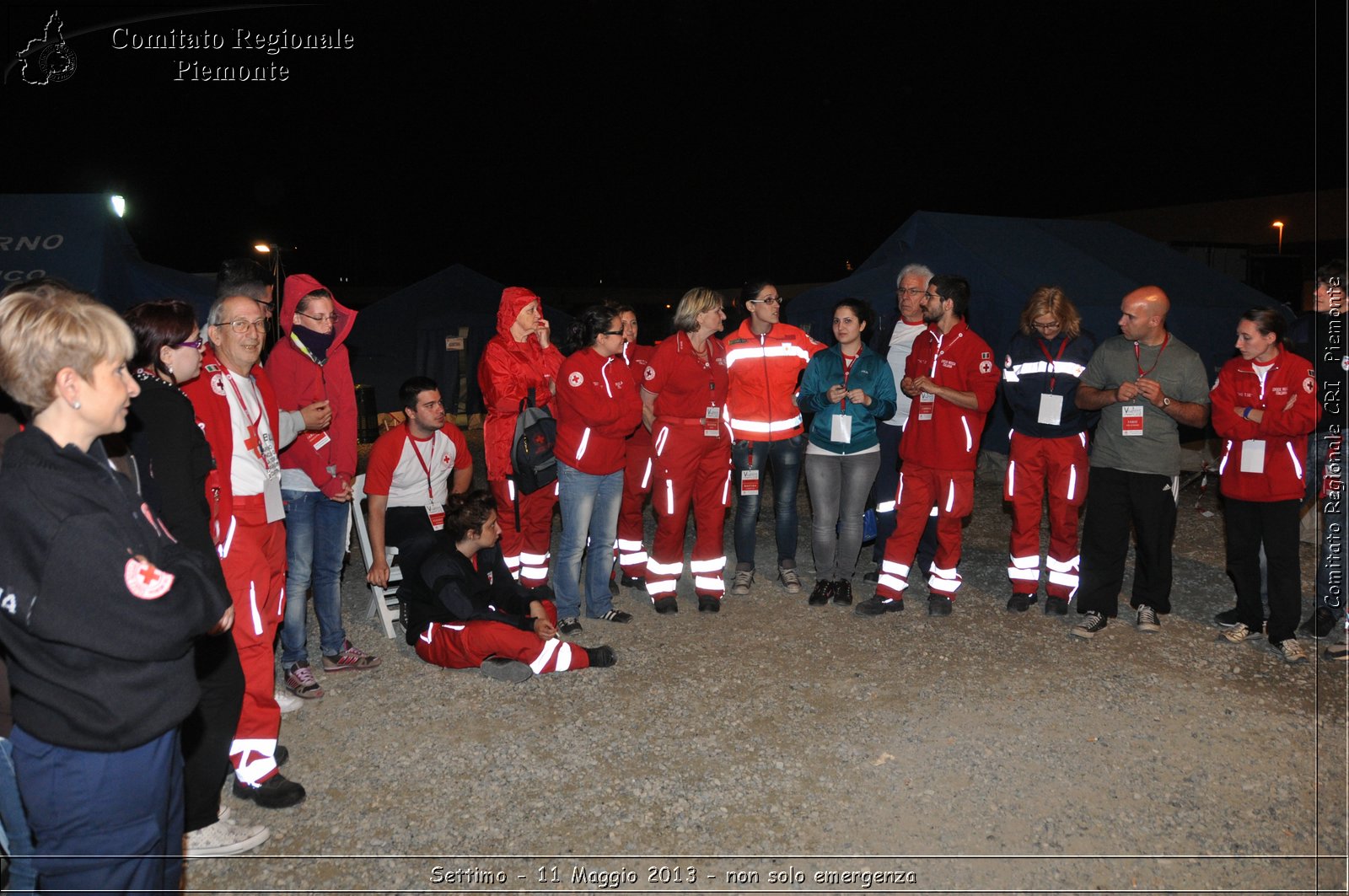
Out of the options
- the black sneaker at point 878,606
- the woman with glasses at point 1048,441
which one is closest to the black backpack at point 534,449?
the black sneaker at point 878,606

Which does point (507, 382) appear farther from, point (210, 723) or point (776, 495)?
point (210, 723)

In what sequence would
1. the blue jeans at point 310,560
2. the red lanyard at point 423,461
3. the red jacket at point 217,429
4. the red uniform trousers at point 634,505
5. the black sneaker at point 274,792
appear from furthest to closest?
the red uniform trousers at point 634,505
the red lanyard at point 423,461
the blue jeans at point 310,560
the black sneaker at point 274,792
the red jacket at point 217,429

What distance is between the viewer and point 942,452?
220 inches

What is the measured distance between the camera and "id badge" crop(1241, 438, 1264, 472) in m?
5.03

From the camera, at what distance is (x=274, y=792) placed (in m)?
3.46

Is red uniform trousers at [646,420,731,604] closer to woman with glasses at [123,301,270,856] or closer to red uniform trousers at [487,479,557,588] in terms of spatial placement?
red uniform trousers at [487,479,557,588]

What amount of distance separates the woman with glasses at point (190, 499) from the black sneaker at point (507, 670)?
5.08ft

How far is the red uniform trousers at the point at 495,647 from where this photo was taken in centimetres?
461

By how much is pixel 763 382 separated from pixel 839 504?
1.02 m

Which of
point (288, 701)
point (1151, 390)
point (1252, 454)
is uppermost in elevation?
point (1151, 390)

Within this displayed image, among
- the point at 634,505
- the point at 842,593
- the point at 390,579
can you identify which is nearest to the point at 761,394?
the point at 634,505

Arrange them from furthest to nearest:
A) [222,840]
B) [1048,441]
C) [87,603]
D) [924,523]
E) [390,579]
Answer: [924,523] < [1048,441] < [390,579] < [222,840] < [87,603]

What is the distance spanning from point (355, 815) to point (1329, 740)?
14.5ft

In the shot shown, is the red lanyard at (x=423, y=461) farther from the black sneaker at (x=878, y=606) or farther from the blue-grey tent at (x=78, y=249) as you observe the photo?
the blue-grey tent at (x=78, y=249)
